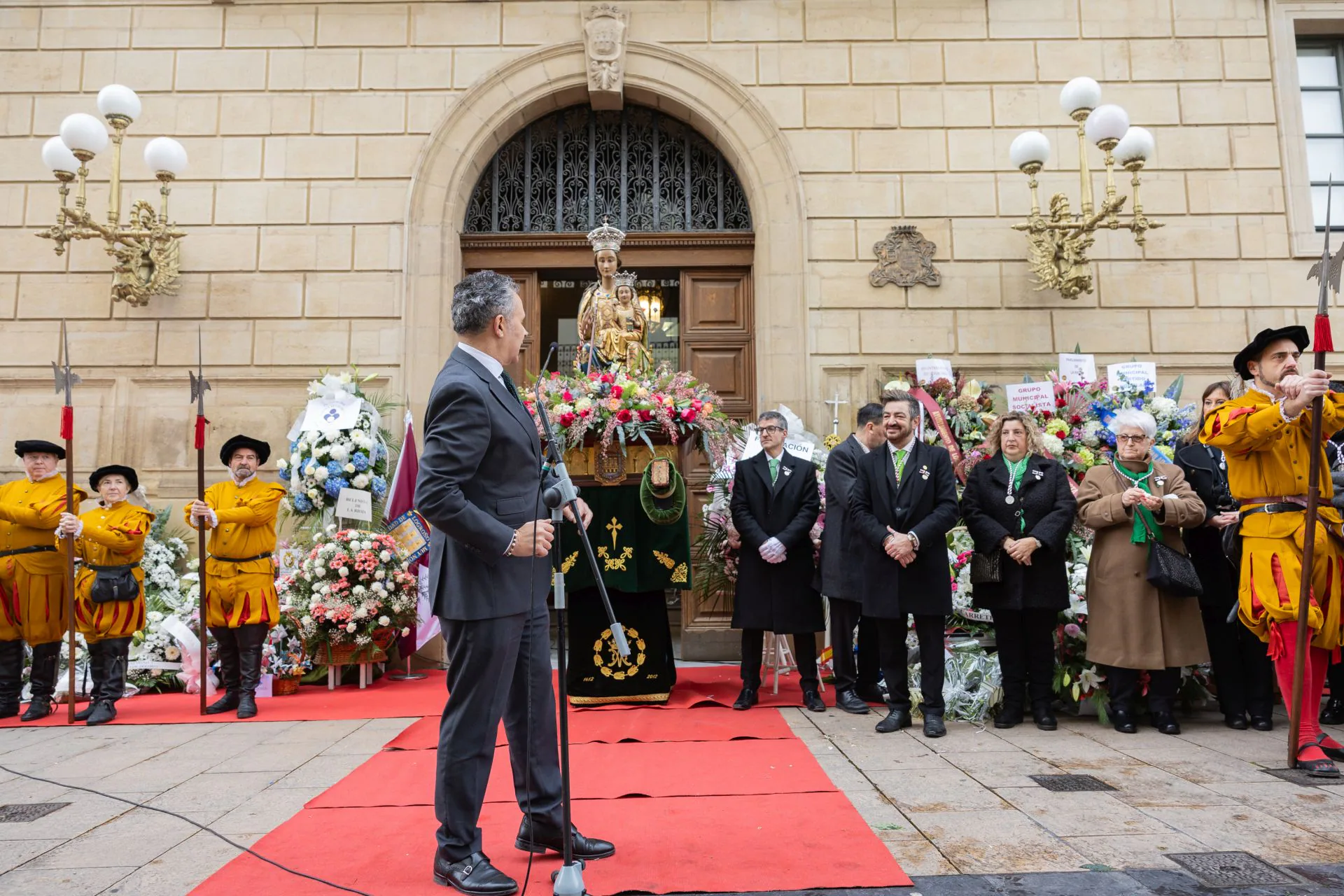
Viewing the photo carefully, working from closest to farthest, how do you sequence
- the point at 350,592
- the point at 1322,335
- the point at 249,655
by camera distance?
1. the point at 1322,335
2. the point at 249,655
3. the point at 350,592

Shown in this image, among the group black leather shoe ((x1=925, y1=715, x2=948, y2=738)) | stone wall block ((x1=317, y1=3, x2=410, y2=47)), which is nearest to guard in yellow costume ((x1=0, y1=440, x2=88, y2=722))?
stone wall block ((x1=317, y1=3, x2=410, y2=47))

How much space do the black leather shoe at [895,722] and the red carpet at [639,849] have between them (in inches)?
55.0

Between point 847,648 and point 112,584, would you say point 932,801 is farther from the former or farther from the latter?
point 112,584

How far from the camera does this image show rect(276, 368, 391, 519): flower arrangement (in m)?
7.26

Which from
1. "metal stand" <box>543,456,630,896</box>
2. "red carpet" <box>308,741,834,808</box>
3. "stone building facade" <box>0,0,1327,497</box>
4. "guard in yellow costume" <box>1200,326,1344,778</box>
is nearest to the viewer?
"metal stand" <box>543,456,630,896</box>

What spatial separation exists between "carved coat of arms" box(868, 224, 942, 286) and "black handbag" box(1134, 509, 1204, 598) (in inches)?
146

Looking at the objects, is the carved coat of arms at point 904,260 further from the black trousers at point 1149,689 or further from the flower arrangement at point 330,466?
the flower arrangement at point 330,466

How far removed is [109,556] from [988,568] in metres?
5.75

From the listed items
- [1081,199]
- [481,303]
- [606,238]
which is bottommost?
[481,303]

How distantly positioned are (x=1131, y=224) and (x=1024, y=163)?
102 cm

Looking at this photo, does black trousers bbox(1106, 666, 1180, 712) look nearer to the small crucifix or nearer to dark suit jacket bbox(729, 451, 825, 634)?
dark suit jacket bbox(729, 451, 825, 634)

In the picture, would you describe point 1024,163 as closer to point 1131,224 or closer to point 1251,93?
point 1131,224

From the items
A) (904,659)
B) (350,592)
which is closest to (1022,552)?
(904,659)

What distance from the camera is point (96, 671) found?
6.03 metres
